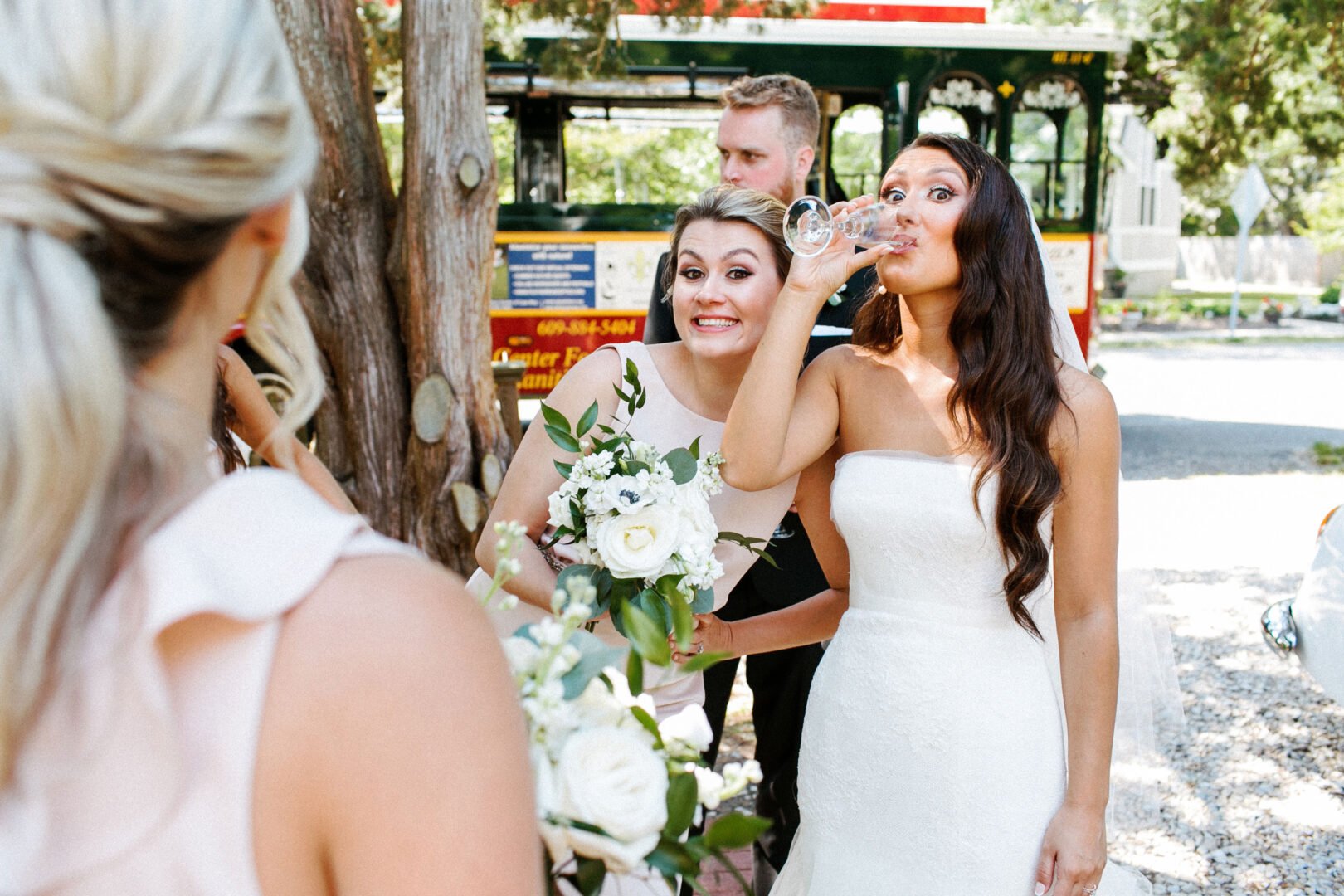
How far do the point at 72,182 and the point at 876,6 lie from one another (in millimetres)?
9807

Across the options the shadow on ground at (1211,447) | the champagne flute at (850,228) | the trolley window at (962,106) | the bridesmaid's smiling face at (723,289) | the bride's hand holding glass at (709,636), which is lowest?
the shadow on ground at (1211,447)

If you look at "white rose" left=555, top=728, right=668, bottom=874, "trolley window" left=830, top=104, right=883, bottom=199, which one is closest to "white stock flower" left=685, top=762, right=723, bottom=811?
"white rose" left=555, top=728, right=668, bottom=874

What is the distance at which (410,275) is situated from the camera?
4.15 m

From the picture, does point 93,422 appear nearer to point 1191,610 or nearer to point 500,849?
point 500,849

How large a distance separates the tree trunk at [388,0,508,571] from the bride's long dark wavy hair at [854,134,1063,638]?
224 centimetres

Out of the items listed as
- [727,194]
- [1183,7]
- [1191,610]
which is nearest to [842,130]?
[1183,7]

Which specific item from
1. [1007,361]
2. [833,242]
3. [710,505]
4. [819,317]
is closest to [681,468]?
[710,505]

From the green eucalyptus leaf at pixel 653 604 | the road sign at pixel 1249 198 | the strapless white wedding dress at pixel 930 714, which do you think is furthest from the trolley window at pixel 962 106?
the road sign at pixel 1249 198

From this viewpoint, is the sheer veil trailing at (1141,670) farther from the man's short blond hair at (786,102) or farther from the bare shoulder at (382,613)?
the bare shoulder at (382,613)

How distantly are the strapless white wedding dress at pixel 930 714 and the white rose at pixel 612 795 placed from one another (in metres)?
1.34

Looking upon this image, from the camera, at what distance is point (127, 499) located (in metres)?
0.77

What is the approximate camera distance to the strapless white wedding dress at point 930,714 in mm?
2227

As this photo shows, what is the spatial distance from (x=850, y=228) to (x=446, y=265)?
225 centimetres

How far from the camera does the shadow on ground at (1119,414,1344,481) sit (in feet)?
34.6
